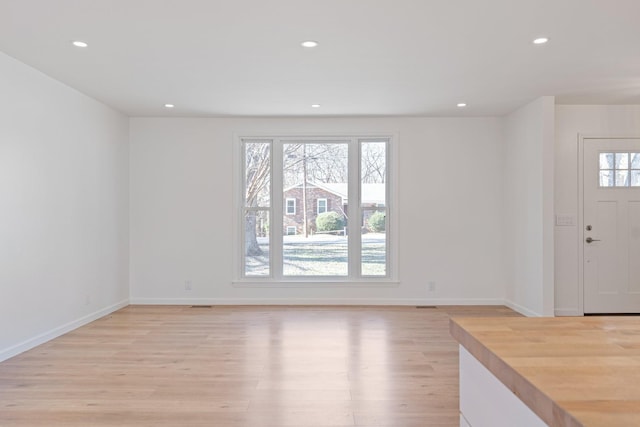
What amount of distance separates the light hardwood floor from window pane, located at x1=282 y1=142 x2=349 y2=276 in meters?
1.22

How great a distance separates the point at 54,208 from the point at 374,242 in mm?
3944

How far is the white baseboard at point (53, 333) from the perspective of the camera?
13.0ft

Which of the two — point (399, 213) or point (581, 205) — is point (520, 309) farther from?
point (399, 213)

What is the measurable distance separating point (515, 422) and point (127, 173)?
20.6ft

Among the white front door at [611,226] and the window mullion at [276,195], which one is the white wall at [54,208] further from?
the white front door at [611,226]

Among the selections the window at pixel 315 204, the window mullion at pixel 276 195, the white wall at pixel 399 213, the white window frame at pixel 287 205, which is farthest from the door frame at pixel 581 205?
the window mullion at pixel 276 195

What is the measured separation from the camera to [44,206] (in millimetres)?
4438

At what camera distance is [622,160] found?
219 inches


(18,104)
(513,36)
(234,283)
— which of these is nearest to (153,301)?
(234,283)

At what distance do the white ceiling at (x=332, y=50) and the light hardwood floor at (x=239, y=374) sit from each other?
2.56 meters

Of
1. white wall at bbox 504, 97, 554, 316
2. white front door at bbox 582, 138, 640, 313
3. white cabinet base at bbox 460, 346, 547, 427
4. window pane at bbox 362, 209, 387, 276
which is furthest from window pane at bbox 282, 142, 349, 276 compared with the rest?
white cabinet base at bbox 460, 346, 547, 427

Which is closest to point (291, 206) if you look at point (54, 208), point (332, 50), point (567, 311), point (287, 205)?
point (287, 205)

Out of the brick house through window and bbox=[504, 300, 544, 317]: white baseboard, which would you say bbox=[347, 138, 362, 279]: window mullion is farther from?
bbox=[504, 300, 544, 317]: white baseboard

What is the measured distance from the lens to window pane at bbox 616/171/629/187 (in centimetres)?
555
